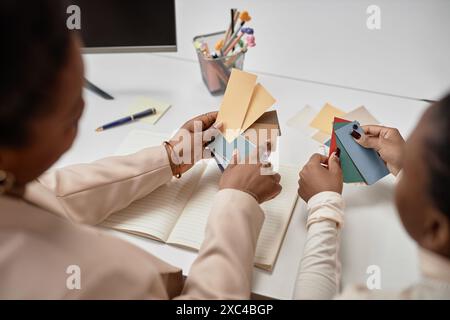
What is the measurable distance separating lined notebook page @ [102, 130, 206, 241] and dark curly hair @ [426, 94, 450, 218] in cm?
49

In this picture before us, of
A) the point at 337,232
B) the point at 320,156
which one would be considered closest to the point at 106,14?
the point at 320,156

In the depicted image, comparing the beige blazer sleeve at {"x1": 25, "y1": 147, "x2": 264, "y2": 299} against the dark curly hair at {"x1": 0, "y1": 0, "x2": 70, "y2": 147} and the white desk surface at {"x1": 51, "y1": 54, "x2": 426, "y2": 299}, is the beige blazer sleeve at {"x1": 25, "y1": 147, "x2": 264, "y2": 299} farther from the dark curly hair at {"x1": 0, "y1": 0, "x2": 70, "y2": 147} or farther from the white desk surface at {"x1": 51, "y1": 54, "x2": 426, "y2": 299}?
the dark curly hair at {"x1": 0, "y1": 0, "x2": 70, "y2": 147}

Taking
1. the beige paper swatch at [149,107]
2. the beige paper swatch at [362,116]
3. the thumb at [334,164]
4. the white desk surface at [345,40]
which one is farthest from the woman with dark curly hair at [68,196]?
the white desk surface at [345,40]

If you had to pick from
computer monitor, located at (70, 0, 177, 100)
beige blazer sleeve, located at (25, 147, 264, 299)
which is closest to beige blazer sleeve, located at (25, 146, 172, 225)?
beige blazer sleeve, located at (25, 147, 264, 299)

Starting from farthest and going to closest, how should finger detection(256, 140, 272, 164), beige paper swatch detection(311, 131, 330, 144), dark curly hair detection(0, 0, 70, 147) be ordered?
beige paper swatch detection(311, 131, 330, 144)
finger detection(256, 140, 272, 164)
dark curly hair detection(0, 0, 70, 147)

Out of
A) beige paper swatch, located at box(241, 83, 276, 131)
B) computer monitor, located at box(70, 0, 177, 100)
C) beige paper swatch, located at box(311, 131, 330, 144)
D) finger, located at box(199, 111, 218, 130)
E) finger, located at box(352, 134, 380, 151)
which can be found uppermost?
computer monitor, located at box(70, 0, 177, 100)

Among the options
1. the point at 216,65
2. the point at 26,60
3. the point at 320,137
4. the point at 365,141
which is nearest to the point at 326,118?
the point at 320,137

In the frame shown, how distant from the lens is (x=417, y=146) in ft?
1.55

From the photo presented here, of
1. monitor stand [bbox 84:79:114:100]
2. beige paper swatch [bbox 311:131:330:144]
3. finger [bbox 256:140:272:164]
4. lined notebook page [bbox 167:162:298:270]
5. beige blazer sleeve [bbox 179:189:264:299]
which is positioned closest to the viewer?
beige blazer sleeve [bbox 179:189:264:299]

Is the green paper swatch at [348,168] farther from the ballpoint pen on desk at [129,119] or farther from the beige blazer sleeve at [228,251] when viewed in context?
the ballpoint pen on desk at [129,119]

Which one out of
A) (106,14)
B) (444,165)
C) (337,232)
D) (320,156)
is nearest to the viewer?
(444,165)

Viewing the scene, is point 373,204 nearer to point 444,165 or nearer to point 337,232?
point 337,232

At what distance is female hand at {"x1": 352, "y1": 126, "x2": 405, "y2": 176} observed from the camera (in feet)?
2.76

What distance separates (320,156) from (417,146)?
396 millimetres
